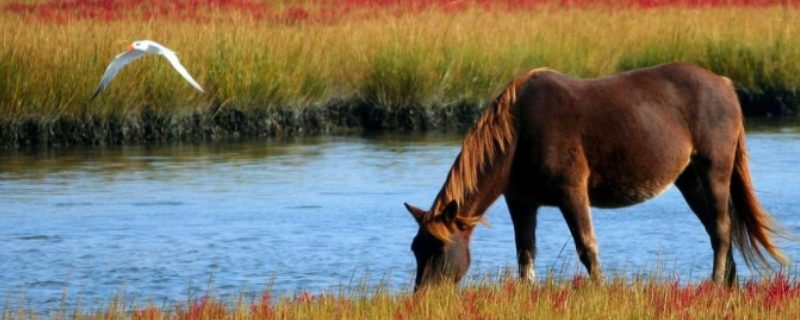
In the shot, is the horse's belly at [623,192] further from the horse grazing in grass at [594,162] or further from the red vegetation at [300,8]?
the red vegetation at [300,8]

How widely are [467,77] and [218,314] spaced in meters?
11.2

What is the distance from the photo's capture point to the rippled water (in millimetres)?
9469

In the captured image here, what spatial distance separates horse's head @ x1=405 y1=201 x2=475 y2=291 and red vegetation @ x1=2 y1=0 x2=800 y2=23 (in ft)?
54.5

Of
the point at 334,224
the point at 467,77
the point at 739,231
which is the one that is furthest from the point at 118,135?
the point at 739,231

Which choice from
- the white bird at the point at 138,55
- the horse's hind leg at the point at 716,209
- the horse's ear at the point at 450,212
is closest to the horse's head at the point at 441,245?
the horse's ear at the point at 450,212

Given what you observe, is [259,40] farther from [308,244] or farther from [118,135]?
[308,244]

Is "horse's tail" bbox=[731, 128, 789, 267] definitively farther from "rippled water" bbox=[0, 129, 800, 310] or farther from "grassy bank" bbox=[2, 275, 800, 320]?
"grassy bank" bbox=[2, 275, 800, 320]

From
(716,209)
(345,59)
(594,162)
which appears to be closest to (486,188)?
(594,162)

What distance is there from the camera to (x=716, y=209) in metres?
8.09

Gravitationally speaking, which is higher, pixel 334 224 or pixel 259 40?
pixel 259 40

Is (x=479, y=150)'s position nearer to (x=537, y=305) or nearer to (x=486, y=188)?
(x=486, y=188)

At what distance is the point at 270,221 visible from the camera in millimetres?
11797

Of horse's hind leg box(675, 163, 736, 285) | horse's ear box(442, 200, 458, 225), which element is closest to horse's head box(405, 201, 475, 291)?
horse's ear box(442, 200, 458, 225)

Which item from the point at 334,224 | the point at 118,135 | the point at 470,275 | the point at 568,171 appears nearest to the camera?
the point at 568,171
